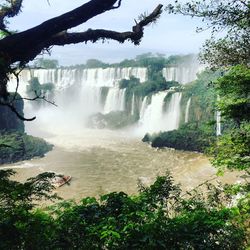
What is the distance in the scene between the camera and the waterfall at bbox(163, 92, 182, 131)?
75188 millimetres

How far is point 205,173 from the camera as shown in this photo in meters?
42.1

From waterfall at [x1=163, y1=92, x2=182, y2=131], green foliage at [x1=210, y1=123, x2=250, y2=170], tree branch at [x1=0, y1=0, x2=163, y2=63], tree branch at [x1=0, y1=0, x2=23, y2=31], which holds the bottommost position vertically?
waterfall at [x1=163, y1=92, x2=182, y2=131]

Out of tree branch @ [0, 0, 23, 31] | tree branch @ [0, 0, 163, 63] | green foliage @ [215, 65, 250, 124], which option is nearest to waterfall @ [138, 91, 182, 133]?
green foliage @ [215, 65, 250, 124]

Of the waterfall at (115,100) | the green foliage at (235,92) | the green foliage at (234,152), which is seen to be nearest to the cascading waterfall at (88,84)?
the waterfall at (115,100)

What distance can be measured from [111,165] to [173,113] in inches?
1168

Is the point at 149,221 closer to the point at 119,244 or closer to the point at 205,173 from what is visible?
the point at 119,244

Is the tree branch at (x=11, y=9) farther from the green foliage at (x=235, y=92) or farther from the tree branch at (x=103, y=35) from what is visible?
the green foliage at (x=235, y=92)

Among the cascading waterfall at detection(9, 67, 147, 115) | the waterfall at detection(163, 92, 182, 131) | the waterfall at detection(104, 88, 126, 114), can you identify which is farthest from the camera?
the cascading waterfall at detection(9, 67, 147, 115)

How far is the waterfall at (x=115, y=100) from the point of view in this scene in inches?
3664

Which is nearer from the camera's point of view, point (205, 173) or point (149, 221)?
point (149, 221)

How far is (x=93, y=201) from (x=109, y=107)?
88.1 meters

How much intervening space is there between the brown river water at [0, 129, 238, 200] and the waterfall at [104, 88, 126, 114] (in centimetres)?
2136

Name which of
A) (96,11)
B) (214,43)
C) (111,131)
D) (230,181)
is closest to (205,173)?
(230,181)

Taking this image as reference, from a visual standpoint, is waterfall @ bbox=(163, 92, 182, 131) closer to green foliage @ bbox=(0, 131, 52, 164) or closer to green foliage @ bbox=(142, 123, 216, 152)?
green foliage @ bbox=(142, 123, 216, 152)
